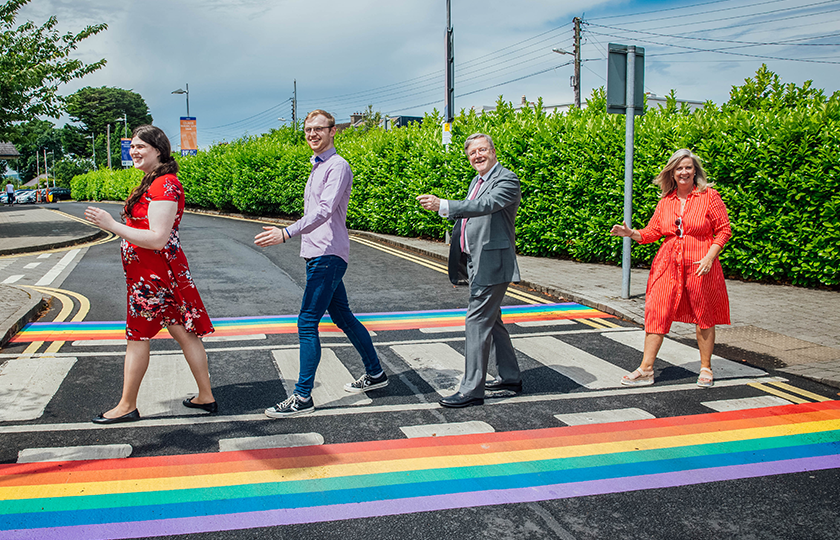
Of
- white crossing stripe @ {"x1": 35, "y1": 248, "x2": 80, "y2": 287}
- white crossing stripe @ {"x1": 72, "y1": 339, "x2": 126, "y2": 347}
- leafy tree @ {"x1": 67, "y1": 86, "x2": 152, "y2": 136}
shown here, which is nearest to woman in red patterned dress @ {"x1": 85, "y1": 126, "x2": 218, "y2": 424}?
white crossing stripe @ {"x1": 72, "y1": 339, "x2": 126, "y2": 347}

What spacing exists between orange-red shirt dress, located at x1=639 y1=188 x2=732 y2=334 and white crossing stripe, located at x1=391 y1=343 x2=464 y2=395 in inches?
64.4

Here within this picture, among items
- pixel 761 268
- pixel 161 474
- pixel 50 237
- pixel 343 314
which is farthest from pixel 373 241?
pixel 161 474

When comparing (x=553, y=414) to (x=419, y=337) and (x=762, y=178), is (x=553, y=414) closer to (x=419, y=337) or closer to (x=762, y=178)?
(x=419, y=337)

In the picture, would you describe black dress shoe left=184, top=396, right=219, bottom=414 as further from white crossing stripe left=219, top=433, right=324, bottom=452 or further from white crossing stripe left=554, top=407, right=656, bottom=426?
white crossing stripe left=554, top=407, right=656, bottom=426

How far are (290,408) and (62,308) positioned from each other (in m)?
5.35

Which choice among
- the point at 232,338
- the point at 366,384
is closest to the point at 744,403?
the point at 366,384

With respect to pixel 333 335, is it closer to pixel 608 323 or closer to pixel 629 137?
pixel 608 323

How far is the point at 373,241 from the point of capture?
58.6 ft

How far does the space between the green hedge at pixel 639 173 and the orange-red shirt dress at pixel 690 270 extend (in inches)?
205

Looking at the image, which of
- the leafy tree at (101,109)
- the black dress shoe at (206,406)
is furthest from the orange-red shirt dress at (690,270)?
the leafy tree at (101,109)

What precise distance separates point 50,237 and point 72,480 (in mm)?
15606

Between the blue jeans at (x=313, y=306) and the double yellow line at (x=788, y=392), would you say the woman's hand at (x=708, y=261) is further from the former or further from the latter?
the blue jeans at (x=313, y=306)

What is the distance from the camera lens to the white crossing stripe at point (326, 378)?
495 centimetres

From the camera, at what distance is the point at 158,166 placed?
4.22 metres
